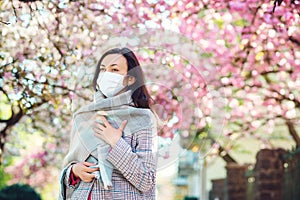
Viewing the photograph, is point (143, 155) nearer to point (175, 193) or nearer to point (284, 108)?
point (284, 108)

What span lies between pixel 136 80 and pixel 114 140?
26 centimetres

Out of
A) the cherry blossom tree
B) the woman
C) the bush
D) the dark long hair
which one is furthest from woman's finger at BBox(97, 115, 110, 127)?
the bush

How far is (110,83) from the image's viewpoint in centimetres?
267

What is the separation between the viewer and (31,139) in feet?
42.6

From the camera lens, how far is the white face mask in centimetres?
267

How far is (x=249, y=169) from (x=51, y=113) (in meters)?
3.72

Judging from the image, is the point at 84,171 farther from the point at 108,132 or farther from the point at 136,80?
the point at 136,80

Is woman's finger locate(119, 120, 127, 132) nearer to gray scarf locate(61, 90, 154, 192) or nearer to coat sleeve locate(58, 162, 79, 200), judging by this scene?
gray scarf locate(61, 90, 154, 192)

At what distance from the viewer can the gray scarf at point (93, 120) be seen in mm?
2615

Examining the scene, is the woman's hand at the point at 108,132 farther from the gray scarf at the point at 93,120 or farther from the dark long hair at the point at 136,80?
the dark long hair at the point at 136,80

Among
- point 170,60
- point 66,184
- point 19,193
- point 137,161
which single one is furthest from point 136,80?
point 19,193

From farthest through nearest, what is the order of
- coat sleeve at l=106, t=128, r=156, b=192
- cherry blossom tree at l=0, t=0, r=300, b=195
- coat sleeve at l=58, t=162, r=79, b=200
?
1. cherry blossom tree at l=0, t=0, r=300, b=195
2. coat sleeve at l=58, t=162, r=79, b=200
3. coat sleeve at l=106, t=128, r=156, b=192

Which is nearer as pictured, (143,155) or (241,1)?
(143,155)

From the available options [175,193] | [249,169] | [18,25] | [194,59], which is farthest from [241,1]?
[175,193]
